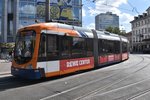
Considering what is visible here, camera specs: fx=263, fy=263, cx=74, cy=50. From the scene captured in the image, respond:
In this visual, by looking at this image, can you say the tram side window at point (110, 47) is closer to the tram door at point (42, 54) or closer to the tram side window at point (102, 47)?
the tram side window at point (102, 47)

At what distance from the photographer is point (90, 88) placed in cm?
1102

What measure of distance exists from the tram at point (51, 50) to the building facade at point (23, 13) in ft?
110

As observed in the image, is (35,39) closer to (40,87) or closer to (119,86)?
(40,87)

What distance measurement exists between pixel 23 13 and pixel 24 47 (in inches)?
1535

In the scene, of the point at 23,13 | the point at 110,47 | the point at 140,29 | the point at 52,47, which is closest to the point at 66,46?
the point at 52,47

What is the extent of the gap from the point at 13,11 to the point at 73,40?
3736 cm

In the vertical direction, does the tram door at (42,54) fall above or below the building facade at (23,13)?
below

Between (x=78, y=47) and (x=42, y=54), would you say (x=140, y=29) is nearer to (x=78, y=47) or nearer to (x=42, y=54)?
(x=78, y=47)

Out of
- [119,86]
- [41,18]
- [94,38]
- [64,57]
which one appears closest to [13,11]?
[41,18]

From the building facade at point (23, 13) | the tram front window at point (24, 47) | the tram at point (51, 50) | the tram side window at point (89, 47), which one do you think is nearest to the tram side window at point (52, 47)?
the tram at point (51, 50)

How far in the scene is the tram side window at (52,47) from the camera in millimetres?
13266

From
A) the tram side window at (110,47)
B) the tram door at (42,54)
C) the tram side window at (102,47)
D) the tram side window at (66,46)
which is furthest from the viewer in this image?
the tram side window at (110,47)

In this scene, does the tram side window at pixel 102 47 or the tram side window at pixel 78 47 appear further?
the tram side window at pixel 102 47

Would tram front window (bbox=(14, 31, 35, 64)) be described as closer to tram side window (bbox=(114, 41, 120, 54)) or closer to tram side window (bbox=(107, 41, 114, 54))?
tram side window (bbox=(107, 41, 114, 54))
